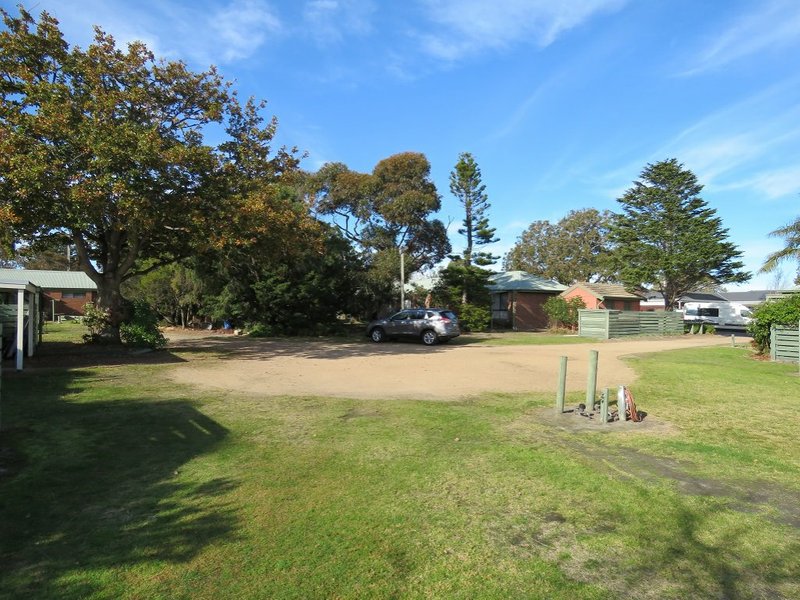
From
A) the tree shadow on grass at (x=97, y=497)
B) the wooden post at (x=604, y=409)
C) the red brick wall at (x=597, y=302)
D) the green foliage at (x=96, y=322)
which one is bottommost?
the tree shadow on grass at (x=97, y=497)

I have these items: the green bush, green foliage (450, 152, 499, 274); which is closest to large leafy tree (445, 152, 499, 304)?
green foliage (450, 152, 499, 274)

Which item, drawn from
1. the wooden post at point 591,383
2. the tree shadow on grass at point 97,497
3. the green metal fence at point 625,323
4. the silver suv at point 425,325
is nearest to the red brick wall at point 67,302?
the silver suv at point 425,325

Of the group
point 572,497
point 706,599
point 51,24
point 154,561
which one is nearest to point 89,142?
point 51,24

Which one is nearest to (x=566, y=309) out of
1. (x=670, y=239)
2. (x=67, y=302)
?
(x=670, y=239)

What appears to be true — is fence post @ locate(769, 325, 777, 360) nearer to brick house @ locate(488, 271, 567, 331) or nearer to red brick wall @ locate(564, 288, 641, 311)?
red brick wall @ locate(564, 288, 641, 311)

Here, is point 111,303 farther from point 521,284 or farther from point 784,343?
point 521,284

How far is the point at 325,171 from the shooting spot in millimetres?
38219

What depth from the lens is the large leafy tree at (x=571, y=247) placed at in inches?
2361

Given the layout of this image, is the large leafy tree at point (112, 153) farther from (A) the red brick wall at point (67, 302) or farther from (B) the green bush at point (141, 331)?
(A) the red brick wall at point (67, 302)

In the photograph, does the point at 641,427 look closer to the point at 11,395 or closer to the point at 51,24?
the point at 11,395

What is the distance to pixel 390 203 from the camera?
36000 mm

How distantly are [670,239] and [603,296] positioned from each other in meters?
8.42

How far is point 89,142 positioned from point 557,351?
16484mm

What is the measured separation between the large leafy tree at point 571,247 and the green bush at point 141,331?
5123 cm
